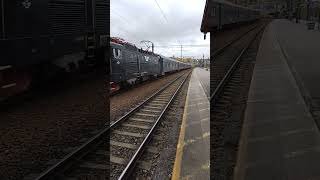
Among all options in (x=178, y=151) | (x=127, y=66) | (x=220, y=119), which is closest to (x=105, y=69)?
(x=127, y=66)

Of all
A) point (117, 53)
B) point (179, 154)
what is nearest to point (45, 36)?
point (179, 154)

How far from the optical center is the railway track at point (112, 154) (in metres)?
6.17

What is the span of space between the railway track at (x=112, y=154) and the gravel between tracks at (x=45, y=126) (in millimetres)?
368

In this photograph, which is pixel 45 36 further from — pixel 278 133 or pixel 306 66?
pixel 306 66

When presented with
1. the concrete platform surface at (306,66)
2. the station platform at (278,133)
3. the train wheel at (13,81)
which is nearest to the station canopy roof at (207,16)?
the concrete platform surface at (306,66)

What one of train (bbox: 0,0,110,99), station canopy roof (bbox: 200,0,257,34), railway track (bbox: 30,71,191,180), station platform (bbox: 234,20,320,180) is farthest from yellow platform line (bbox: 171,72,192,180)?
station canopy roof (bbox: 200,0,257,34)

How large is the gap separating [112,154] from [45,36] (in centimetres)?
385

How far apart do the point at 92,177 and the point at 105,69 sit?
9355mm

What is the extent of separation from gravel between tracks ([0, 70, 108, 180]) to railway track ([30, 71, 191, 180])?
0.37 metres

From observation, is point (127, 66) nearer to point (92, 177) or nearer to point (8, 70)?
point (8, 70)

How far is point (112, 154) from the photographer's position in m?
7.41

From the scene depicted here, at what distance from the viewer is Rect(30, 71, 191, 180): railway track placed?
20.2 feet

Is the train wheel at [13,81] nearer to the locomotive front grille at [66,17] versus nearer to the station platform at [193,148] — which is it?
the locomotive front grille at [66,17]

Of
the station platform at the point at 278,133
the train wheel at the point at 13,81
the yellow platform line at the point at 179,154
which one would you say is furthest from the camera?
the train wheel at the point at 13,81
